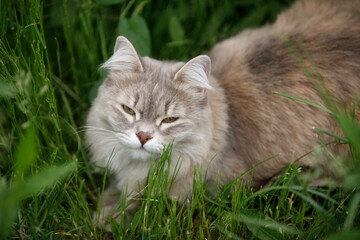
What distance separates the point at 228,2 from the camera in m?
3.21

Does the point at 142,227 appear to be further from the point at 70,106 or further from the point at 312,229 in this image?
the point at 70,106

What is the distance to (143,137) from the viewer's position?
5.89 feet

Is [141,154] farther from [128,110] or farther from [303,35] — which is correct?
[303,35]

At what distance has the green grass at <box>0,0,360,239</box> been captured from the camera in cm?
176

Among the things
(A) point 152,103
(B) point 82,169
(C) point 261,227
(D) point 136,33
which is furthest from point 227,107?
(B) point 82,169

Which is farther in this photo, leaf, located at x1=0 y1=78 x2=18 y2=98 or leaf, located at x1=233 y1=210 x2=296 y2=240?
leaf, located at x1=233 y1=210 x2=296 y2=240

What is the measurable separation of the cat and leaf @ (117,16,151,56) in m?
0.40

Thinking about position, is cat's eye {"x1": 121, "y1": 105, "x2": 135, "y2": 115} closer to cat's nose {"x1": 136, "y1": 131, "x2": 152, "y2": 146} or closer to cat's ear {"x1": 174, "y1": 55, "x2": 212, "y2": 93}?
cat's nose {"x1": 136, "y1": 131, "x2": 152, "y2": 146}

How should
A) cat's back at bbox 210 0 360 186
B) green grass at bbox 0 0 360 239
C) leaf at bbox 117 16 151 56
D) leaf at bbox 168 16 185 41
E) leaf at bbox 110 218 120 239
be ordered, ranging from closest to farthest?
green grass at bbox 0 0 360 239, leaf at bbox 110 218 120 239, cat's back at bbox 210 0 360 186, leaf at bbox 117 16 151 56, leaf at bbox 168 16 185 41

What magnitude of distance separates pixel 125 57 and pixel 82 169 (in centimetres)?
82

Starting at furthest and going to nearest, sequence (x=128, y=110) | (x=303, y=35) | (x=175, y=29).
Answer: (x=175, y=29) < (x=303, y=35) < (x=128, y=110)

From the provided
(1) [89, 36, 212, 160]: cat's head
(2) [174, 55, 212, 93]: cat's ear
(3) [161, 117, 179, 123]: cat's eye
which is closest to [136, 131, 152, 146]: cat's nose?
(1) [89, 36, 212, 160]: cat's head

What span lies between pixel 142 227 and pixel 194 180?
38cm

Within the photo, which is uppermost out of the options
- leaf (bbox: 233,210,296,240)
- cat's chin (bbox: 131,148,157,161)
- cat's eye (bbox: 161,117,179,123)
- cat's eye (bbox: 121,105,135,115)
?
cat's eye (bbox: 121,105,135,115)
